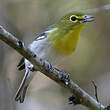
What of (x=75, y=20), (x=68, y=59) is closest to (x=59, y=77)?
(x=75, y=20)

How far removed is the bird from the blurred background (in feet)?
5.63

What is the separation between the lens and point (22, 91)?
426 cm

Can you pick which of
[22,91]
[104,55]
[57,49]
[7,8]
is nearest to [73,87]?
[57,49]

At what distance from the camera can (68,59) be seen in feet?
21.6

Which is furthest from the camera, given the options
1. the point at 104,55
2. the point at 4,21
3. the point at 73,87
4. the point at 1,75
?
the point at 104,55

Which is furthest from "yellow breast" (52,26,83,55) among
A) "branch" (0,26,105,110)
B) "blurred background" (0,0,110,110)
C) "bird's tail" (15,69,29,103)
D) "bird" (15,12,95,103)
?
"blurred background" (0,0,110,110)

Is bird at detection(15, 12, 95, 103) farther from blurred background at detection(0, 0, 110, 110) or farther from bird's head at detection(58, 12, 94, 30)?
blurred background at detection(0, 0, 110, 110)

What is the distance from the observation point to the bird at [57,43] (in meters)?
3.93

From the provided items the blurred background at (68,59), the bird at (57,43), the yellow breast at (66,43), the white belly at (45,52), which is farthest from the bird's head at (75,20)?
the blurred background at (68,59)

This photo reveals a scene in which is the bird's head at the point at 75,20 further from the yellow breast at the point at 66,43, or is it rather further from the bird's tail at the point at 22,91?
the bird's tail at the point at 22,91

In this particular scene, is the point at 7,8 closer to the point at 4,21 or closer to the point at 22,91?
the point at 4,21

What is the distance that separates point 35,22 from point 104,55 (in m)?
1.92

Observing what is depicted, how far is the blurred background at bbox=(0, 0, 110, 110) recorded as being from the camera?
5.96m

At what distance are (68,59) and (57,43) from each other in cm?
270
